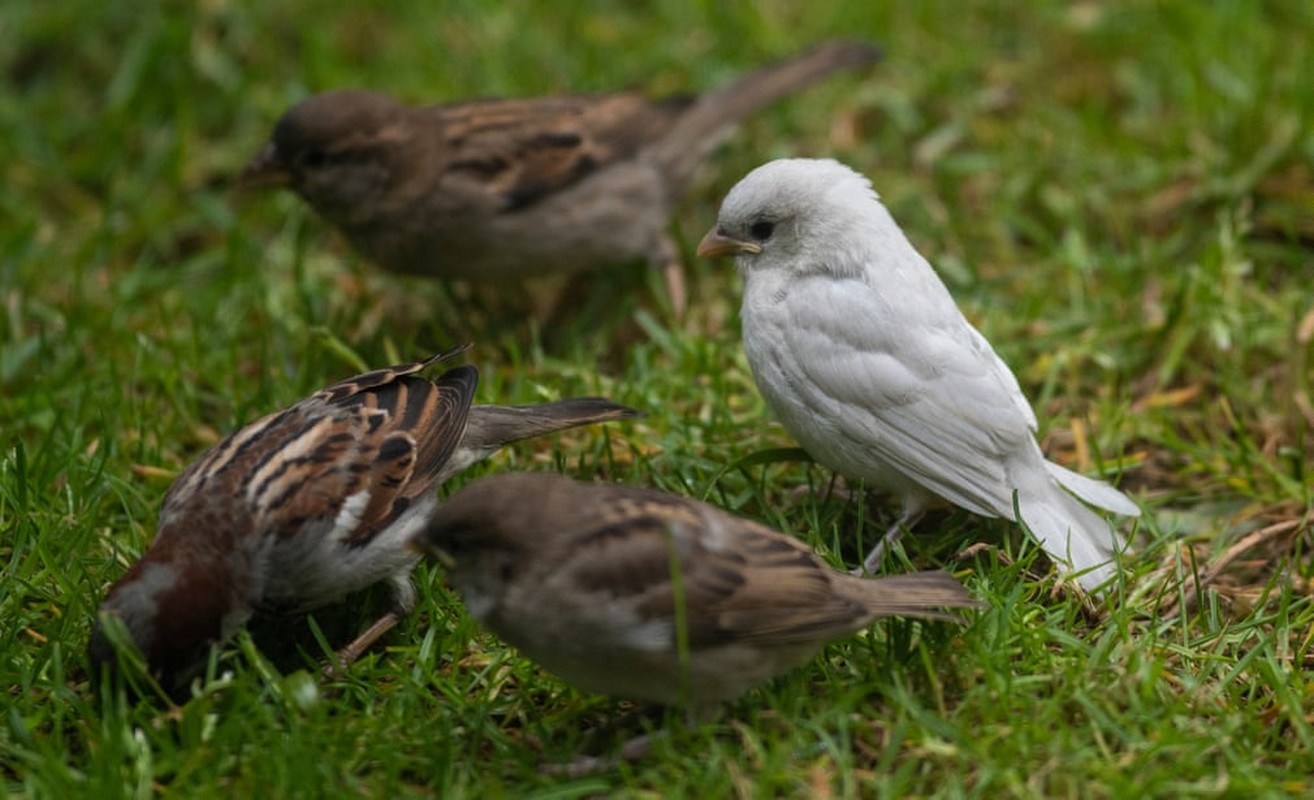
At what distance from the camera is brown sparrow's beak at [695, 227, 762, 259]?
5.12m

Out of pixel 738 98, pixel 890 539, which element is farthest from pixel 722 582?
pixel 738 98

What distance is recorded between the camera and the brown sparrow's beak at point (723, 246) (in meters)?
5.12

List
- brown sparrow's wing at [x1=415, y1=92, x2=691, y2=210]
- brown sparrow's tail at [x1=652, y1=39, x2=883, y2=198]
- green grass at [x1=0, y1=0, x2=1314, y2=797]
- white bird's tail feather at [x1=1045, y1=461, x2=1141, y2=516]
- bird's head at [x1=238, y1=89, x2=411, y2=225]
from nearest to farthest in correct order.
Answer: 1. green grass at [x1=0, y1=0, x2=1314, y2=797]
2. white bird's tail feather at [x1=1045, y1=461, x2=1141, y2=516]
3. bird's head at [x1=238, y1=89, x2=411, y2=225]
4. brown sparrow's wing at [x1=415, y1=92, x2=691, y2=210]
5. brown sparrow's tail at [x1=652, y1=39, x2=883, y2=198]

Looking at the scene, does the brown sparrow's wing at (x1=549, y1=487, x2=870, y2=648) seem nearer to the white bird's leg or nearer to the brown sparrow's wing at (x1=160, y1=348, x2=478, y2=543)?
the white bird's leg

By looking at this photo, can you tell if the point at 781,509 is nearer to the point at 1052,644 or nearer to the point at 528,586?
the point at 1052,644

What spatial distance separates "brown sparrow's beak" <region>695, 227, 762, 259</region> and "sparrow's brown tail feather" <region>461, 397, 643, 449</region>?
1.99ft

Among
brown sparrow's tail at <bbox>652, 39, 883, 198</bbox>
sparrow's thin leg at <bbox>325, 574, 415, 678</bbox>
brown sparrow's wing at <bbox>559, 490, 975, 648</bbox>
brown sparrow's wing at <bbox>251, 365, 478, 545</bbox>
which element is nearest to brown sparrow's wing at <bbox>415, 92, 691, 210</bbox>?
brown sparrow's tail at <bbox>652, 39, 883, 198</bbox>

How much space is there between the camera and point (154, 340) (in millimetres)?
5977

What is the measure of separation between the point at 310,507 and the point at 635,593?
1069 mm

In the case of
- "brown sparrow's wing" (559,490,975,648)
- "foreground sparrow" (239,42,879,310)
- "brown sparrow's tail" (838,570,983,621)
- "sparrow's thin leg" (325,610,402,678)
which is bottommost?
"sparrow's thin leg" (325,610,402,678)

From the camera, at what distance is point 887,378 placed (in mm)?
4672

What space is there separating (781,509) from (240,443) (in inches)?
66.1

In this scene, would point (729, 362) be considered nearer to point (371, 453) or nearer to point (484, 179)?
point (484, 179)

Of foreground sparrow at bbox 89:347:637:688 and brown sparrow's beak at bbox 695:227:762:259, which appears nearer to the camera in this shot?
foreground sparrow at bbox 89:347:637:688
